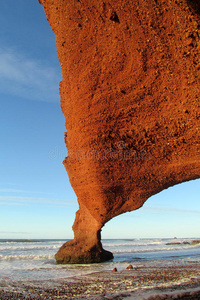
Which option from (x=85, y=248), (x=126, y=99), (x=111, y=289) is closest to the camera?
(x=111, y=289)

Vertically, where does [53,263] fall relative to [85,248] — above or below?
below

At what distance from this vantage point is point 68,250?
1014cm

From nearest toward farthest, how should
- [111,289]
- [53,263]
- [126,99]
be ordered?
[111,289]
[126,99]
[53,263]

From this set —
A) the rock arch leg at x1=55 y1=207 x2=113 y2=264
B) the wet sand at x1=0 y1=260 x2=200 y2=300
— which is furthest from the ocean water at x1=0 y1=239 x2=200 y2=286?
the wet sand at x1=0 y1=260 x2=200 y2=300

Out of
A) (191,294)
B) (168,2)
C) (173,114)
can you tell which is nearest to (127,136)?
(173,114)

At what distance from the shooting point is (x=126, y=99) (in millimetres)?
7348

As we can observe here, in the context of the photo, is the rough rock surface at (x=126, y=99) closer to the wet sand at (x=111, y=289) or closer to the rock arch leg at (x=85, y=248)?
the rock arch leg at (x=85, y=248)

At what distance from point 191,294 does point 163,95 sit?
4.49 metres

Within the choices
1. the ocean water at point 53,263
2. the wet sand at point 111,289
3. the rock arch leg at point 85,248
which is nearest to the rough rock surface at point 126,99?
the rock arch leg at point 85,248

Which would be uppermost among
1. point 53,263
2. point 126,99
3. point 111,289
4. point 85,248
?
point 126,99

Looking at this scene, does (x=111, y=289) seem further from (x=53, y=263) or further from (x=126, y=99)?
(x=53, y=263)

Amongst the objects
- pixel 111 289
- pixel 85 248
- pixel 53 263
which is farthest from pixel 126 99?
pixel 53 263

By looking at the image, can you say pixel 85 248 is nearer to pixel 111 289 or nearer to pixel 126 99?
pixel 111 289

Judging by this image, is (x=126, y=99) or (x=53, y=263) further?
(x=53, y=263)
